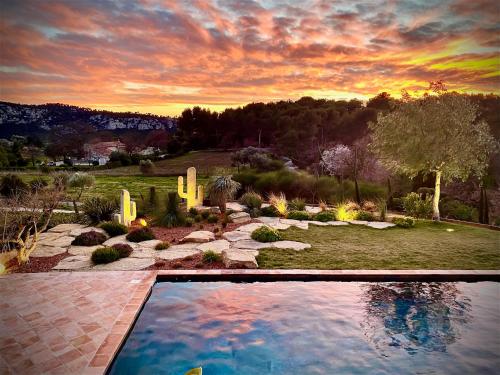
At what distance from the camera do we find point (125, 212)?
8367 millimetres

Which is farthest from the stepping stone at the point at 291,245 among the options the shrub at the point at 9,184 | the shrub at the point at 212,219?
the shrub at the point at 9,184

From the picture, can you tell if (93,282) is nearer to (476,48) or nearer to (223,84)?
(476,48)

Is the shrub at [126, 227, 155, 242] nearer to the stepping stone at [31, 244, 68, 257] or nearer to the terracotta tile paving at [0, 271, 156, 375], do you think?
the stepping stone at [31, 244, 68, 257]

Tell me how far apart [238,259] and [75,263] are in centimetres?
275

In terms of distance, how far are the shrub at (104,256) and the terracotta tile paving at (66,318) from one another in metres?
0.54

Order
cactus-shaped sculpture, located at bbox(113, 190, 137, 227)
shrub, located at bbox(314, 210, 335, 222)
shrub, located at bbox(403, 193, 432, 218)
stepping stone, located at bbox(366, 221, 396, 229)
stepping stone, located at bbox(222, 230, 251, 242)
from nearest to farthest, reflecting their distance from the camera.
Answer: stepping stone, located at bbox(222, 230, 251, 242) → cactus-shaped sculpture, located at bbox(113, 190, 137, 227) → stepping stone, located at bbox(366, 221, 396, 229) → shrub, located at bbox(314, 210, 335, 222) → shrub, located at bbox(403, 193, 432, 218)

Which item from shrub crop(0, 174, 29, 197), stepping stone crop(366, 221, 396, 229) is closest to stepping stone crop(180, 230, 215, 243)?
stepping stone crop(366, 221, 396, 229)

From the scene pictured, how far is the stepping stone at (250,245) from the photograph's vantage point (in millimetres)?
6973

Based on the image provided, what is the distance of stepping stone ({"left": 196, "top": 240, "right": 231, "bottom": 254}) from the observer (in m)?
6.78

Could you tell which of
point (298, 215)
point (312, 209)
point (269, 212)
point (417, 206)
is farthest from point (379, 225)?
point (269, 212)

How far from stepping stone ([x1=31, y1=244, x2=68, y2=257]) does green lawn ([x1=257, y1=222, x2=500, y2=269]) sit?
3.77m

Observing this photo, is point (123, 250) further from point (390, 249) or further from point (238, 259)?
point (390, 249)

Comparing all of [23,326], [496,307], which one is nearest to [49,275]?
[23,326]

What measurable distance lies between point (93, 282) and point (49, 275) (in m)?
0.82
